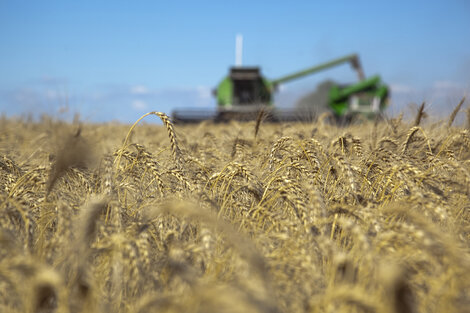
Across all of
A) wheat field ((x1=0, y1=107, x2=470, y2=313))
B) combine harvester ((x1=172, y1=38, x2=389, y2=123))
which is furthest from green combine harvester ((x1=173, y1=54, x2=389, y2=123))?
wheat field ((x1=0, y1=107, x2=470, y2=313))

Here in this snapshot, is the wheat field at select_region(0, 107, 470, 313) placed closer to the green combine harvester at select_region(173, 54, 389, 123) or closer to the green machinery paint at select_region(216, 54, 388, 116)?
the green combine harvester at select_region(173, 54, 389, 123)

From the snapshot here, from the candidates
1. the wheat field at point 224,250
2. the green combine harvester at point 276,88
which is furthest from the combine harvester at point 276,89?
the wheat field at point 224,250

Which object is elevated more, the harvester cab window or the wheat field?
the harvester cab window

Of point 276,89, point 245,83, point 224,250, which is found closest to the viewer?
point 224,250

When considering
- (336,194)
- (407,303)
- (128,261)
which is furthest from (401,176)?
(128,261)

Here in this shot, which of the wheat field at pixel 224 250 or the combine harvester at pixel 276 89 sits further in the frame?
the combine harvester at pixel 276 89

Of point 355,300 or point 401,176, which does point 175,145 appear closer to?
point 401,176

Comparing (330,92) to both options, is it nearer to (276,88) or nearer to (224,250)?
(276,88)

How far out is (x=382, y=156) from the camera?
94.4 inches

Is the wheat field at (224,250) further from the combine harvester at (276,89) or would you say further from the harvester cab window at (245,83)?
the harvester cab window at (245,83)

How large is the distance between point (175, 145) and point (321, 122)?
3287 mm

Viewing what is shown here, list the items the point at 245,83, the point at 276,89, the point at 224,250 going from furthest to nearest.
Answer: the point at 276,89 → the point at 245,83 → the point at 224,250

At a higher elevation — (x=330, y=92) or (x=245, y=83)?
(x=245, y=83)

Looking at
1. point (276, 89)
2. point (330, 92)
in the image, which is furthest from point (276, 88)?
point (330, 92)
